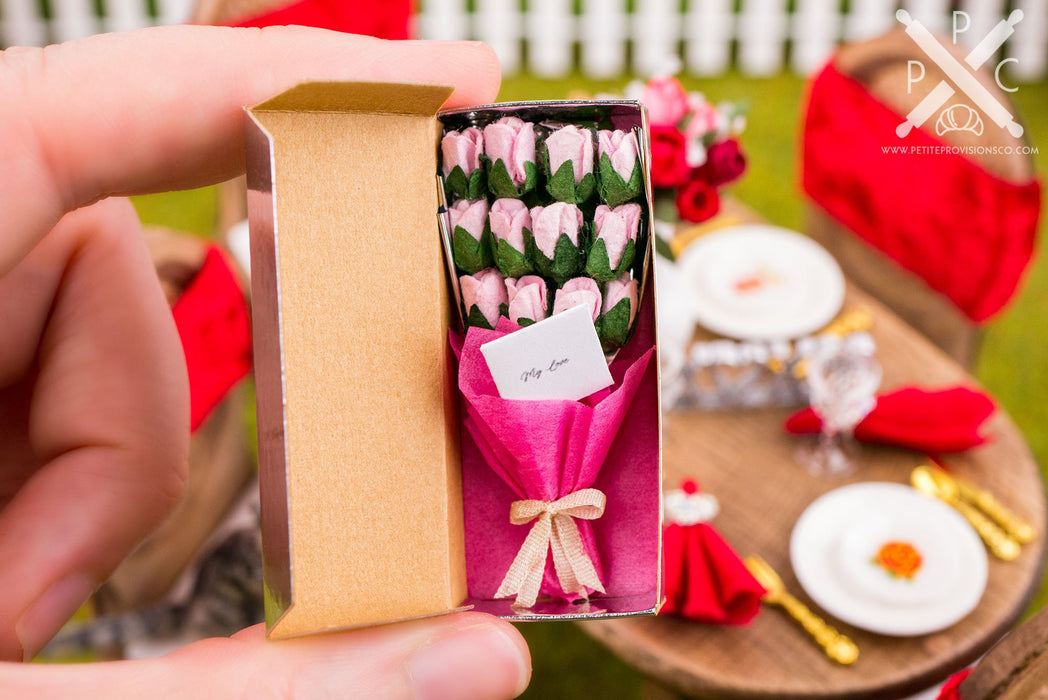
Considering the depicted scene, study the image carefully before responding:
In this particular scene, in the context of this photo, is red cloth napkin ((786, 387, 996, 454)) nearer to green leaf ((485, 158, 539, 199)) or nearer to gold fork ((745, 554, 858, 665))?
gold fork ((745, 554, 858, 665))

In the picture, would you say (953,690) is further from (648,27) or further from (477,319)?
(648,27)

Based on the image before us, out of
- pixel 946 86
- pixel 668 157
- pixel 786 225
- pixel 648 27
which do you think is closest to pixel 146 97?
pixel 668 157

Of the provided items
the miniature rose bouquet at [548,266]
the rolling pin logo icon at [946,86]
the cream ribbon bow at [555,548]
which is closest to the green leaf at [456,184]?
the miniature rose bouquet at [548,266]

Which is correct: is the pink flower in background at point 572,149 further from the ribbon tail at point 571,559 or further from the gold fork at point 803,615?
the gold fork at point 803,615

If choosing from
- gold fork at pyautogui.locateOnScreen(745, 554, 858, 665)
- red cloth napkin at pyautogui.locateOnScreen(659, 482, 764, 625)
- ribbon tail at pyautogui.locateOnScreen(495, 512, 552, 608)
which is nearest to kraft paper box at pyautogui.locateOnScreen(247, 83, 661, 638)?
ribbon tail at pyautogui.locateOnScreen(495, 512, 552, 608)

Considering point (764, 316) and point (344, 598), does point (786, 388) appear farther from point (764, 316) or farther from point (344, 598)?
point (344, 598)
